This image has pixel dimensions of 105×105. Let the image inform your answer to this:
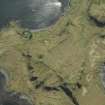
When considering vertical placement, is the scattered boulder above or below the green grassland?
above

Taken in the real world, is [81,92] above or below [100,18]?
below

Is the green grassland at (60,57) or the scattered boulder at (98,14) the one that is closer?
the green grassland at (60,57)

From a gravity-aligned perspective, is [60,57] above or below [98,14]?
below

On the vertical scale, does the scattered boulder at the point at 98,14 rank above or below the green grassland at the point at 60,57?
above

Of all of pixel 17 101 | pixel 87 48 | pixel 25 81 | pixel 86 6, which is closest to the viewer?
pixel 17 101

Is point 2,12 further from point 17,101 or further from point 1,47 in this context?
point 17,101

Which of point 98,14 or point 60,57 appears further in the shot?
point 98,14

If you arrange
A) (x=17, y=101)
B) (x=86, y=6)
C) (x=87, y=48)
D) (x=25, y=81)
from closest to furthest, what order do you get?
(x=17, y=101), (x=25, y=81), (x=87, y=48), (x=86, y=6)

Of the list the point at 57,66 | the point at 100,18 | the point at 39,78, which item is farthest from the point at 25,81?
the point at 100,18

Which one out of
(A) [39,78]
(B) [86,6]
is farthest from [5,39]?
(B) [86,6]

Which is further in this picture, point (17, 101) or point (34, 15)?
point (34, 15)

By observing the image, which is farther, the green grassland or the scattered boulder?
the scattered boulder
